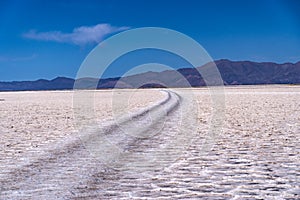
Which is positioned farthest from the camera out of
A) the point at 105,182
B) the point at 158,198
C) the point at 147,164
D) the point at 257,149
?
the point at 257,149

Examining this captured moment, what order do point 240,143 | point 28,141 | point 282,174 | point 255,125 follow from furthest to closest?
point 255,125 → point 28,141 → point 240,143 → point 282,174

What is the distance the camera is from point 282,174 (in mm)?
6875

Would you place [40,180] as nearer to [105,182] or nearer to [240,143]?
[105,182]

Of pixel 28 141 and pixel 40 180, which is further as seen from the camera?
pixel 28 141

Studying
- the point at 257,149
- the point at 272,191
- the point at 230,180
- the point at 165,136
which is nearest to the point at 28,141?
the point at 165,136

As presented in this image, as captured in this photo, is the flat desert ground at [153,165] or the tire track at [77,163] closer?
the flat desert ground at [153,165]

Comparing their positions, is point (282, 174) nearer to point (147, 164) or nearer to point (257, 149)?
point (147, 164)

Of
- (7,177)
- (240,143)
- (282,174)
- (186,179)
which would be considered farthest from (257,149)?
(7,177)

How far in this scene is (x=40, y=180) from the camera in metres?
6.47

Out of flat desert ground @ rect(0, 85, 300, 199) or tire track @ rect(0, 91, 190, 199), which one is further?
tire track @ rect(0, 91, 190, 199)

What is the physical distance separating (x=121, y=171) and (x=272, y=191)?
2.42 meters

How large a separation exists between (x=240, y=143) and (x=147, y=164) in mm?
3478

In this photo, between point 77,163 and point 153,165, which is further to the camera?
point 77,163

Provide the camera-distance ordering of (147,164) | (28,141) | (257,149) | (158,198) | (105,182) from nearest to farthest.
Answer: (158,198) → (105,182) → (147,164) → (257,149) → (28,141)
